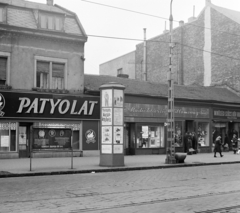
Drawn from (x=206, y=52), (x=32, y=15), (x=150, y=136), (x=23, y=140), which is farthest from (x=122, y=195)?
(x=206, y=52)

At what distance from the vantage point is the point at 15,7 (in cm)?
2323

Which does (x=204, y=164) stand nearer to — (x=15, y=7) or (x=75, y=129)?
(x=75, y=129)

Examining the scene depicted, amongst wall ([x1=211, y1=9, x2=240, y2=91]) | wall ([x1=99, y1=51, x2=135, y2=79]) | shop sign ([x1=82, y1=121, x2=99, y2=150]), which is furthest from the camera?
wall ([x1=99, y1=51, x2=135, y2=79])

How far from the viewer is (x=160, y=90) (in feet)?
97.8

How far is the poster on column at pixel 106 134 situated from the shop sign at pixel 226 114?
15681mm

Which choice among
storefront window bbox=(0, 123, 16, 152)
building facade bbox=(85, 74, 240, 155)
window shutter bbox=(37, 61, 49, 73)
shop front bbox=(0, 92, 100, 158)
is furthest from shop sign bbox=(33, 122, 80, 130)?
window shutter bbox=(37, 61, 49, 73)

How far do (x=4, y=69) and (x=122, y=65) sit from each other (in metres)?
25.1

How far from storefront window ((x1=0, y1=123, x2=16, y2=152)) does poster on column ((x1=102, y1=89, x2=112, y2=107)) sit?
7.15 meters

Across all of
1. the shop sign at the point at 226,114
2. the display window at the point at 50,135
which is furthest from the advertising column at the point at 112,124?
the shop sign at the point at 226,114

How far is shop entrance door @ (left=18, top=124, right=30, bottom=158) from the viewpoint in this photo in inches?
885

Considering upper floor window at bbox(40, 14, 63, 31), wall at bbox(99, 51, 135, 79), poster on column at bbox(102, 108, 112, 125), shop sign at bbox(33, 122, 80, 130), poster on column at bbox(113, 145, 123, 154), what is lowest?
poster on column at bbox(113, 145, 123, 154)

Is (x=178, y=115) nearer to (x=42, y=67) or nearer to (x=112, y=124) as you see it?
(x=42, y=67)

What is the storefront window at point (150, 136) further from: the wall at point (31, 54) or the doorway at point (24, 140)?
the doorway at point (24, 140)

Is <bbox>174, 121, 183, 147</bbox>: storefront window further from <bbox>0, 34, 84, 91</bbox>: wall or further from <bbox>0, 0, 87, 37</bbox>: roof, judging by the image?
<bbox>0, 0, 87, 37</bbox>: roof
